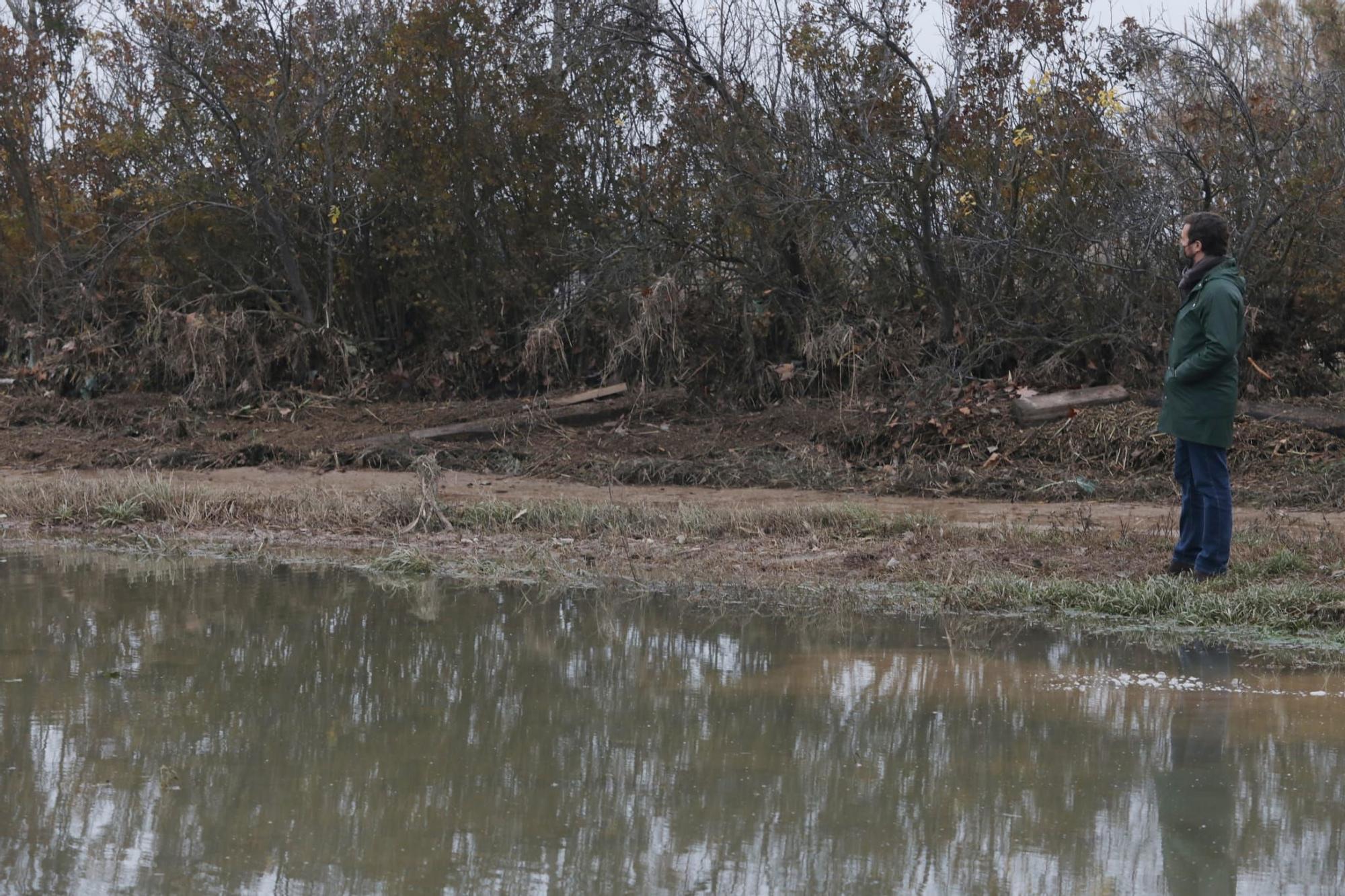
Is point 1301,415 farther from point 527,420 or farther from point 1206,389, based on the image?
point 527,420

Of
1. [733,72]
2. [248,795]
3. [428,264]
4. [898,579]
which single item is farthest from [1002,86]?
[248,795]

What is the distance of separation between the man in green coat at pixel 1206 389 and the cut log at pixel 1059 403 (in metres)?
5.40

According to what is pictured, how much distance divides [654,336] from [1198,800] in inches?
436

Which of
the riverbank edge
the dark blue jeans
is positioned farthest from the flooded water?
the dark blue jeans

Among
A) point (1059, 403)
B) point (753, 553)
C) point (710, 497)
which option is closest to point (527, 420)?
point (710, 497)

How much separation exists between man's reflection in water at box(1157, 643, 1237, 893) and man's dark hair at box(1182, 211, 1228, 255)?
2.57 meters

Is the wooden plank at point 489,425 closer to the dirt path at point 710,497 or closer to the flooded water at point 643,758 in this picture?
the dirt path at point 710,497

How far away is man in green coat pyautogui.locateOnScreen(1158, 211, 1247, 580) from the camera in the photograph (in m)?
7.07

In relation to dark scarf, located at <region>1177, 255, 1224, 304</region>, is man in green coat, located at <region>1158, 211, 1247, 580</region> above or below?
below

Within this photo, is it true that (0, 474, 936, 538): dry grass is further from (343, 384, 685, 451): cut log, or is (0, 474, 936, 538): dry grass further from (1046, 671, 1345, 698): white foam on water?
(1046, 671, 1345, 698): white foam on water

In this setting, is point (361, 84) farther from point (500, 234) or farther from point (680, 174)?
point (680, 174)

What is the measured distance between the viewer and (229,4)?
16.3 metres

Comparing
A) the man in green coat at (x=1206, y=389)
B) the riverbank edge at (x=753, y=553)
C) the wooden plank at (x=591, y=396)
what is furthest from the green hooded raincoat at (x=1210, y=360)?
the wooden plank at (x=591, y=396)

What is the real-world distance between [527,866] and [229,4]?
1500 centimetres
